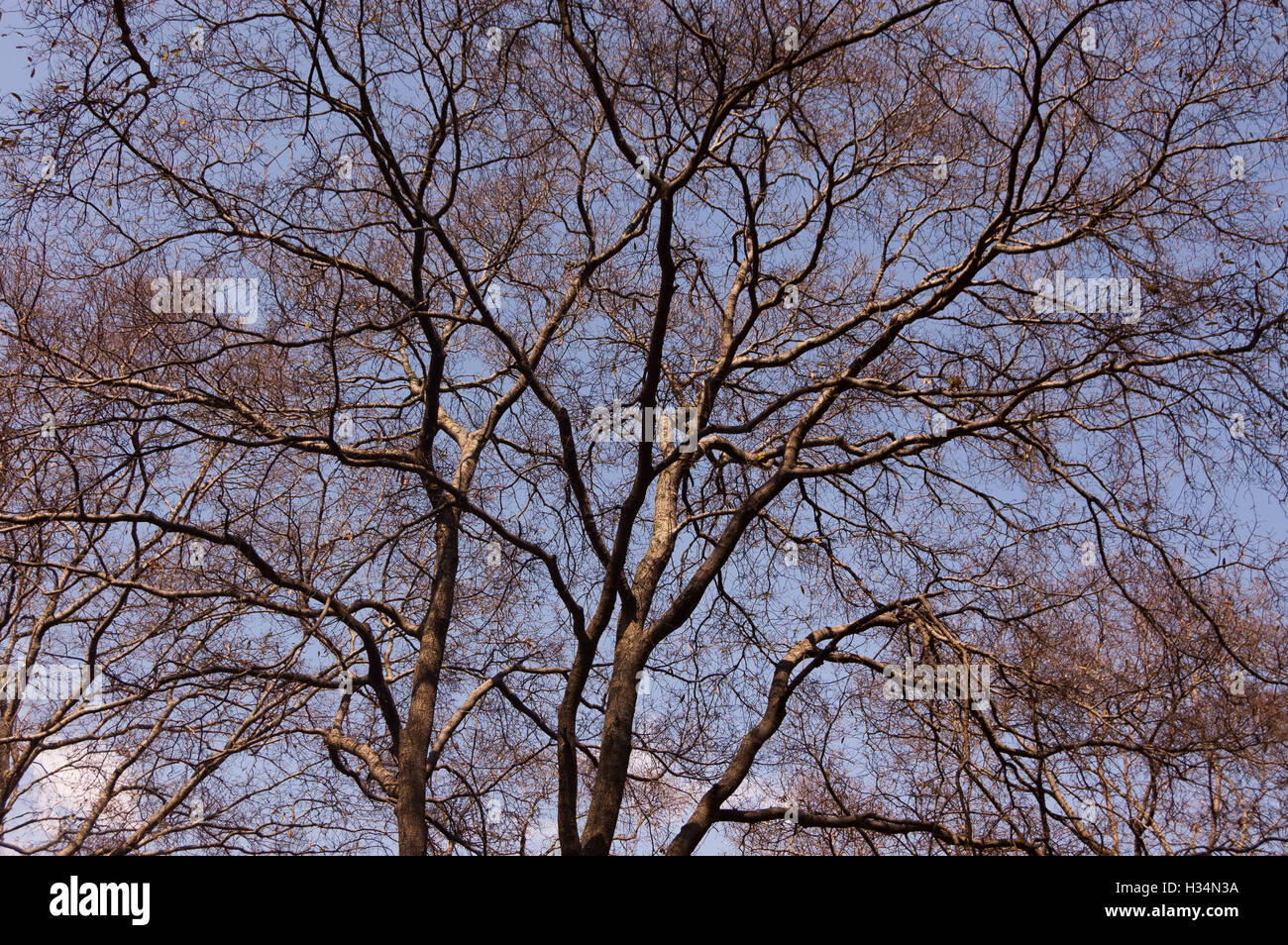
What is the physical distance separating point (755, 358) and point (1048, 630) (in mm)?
3456

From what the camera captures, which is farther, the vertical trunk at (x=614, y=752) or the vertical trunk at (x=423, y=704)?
the vertical trunk at (x=423, y=704)

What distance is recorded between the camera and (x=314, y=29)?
6.29 meters

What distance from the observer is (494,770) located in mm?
9695

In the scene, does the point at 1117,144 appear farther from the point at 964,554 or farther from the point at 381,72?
the point at 381,72

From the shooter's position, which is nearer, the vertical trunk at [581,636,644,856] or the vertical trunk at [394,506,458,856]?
the vertical trunk at [581,636,644,856]

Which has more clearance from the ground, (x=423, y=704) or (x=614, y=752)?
(x=423, y=704)

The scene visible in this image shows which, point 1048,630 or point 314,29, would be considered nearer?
point 314,29

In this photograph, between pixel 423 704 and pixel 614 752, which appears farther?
pixel 423 704

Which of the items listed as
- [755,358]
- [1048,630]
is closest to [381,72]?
[755,358]

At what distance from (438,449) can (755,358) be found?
11.3 feet
